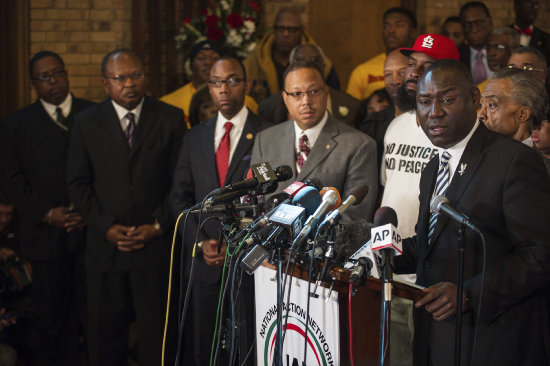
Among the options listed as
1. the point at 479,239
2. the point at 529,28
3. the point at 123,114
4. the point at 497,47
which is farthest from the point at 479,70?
the point at 479,239

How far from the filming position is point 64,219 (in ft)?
17.4

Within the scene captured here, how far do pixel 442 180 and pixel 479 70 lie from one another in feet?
13.0

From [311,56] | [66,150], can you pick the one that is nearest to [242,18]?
[311,56]

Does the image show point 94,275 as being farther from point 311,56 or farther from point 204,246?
point 311,56

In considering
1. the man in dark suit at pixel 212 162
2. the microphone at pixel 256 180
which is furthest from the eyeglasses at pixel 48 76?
the microphone at pixel 256 180

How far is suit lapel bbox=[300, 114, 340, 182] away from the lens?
13.8 ft

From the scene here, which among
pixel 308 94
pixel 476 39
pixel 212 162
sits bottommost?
pixel 212 162

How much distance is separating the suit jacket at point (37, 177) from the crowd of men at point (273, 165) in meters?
0.01

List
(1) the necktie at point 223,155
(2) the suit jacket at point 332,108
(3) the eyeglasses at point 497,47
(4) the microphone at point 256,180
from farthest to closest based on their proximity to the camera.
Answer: (3) the eyeglasses at point 497,47 → (2) the suit jacket at point 332,108 → (1) the necktie at point 223,155 → (4) the microphone at point 256,180

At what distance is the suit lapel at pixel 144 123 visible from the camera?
5.00 m

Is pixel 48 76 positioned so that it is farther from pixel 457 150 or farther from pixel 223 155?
pixel 457 150

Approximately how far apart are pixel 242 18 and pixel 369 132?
2.81 metres

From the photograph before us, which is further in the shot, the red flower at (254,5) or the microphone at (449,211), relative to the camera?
the red flower at (254,5)

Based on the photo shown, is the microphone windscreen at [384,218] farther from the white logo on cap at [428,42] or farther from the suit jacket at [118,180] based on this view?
the suit jacket at [118,180]
